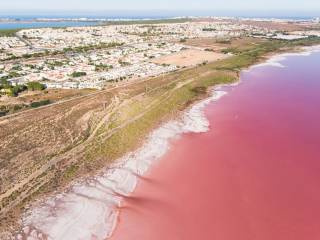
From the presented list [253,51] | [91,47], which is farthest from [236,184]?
[91,47]

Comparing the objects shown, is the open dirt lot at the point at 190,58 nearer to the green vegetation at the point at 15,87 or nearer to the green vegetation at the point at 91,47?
the green vegetation at the point at 91,47

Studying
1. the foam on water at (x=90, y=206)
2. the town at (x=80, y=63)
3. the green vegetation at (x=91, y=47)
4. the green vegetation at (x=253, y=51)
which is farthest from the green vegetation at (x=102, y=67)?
the foam on water at (x=90, y=206)

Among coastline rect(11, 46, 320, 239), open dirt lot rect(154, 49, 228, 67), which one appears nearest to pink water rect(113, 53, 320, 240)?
coastline rect(11, 46, 320, 239)

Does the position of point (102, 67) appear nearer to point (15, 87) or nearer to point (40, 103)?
point (15, 87)

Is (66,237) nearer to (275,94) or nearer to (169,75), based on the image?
(275,94)

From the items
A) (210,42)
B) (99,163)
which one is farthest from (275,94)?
(210,42)

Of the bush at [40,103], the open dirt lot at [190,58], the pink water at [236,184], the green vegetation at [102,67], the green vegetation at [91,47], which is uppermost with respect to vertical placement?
the bush at [40,103]

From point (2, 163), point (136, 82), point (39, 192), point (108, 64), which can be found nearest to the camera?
point (39, 192)
